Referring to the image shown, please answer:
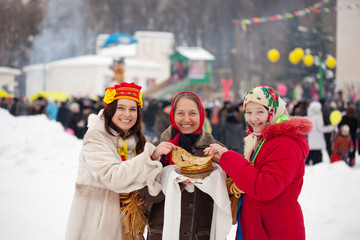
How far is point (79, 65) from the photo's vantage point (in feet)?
133

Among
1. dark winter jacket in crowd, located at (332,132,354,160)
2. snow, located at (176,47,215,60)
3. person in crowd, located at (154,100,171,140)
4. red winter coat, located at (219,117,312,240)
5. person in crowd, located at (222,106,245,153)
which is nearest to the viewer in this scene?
red winter coat, located at (219,117,312,240)

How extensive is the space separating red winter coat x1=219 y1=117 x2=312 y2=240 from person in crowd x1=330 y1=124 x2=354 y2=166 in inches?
306

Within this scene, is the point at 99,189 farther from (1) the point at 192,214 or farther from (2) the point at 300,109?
(2) the point at 300,109

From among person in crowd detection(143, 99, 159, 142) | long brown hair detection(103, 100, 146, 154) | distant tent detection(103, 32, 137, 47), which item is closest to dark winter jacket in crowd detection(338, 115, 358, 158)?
person in crowd detection(143, 99, 159, 142)

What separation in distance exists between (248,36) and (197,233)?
59268 mm

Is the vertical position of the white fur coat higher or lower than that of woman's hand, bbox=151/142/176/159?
Answer: lower

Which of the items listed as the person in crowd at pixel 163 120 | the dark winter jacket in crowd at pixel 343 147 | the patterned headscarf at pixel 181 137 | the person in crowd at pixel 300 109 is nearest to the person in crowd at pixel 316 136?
the dark winter jacket in crowd at pixel 343 147

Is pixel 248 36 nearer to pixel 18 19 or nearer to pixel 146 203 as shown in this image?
pixel 18 19

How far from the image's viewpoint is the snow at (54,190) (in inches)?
191

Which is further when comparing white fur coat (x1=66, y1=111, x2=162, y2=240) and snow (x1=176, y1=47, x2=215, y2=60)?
snow (x1=176, y1=47, x2=215, y2=60)

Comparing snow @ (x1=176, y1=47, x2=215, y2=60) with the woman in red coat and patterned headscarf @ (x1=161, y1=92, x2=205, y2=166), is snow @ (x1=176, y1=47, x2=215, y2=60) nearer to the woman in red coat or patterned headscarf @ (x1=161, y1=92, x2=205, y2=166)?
patterned headscarf @ (x1=161, y1=92, x2=205, y2=166)

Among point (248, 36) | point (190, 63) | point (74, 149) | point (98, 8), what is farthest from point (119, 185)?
point (98, 8)

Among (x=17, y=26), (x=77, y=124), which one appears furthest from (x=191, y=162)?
(x=17, y=26)

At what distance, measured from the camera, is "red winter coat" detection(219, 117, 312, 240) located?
2.29 metres
